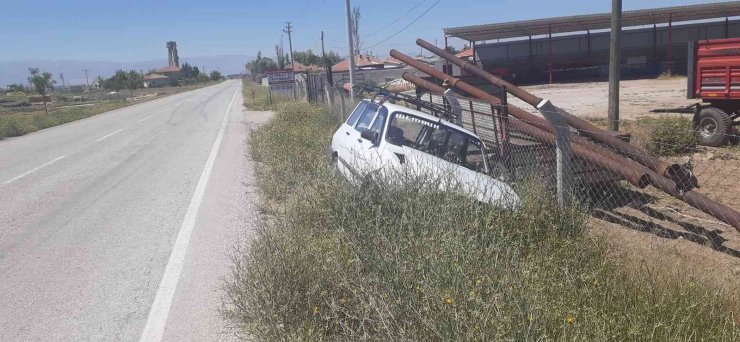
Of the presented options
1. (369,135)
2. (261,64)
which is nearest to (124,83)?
(261,64)

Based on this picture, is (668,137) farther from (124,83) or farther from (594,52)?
(124,83)

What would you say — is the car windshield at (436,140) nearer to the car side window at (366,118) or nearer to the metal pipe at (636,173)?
the car side window at (366,118)

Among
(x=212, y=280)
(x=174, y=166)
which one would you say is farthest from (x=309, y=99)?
(x=212, y=280)

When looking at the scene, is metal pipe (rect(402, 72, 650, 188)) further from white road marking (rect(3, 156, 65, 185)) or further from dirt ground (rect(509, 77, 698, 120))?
dirt ground (rect(509, 77, 698, 120))

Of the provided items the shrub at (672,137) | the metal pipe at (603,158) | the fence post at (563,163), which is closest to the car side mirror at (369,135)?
the metal pipe at (603,158)

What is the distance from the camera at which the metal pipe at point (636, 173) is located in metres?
6.01

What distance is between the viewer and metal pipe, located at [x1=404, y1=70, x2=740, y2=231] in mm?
Result: 6008

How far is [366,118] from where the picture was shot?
29.9ft

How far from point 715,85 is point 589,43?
35.3m

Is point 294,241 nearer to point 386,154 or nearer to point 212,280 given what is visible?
point 212,280

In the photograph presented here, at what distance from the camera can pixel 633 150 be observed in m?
7.48

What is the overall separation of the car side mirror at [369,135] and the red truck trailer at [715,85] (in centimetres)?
807

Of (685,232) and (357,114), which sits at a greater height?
Answer: (357,114)

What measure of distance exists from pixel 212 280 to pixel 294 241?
144 centimetres
